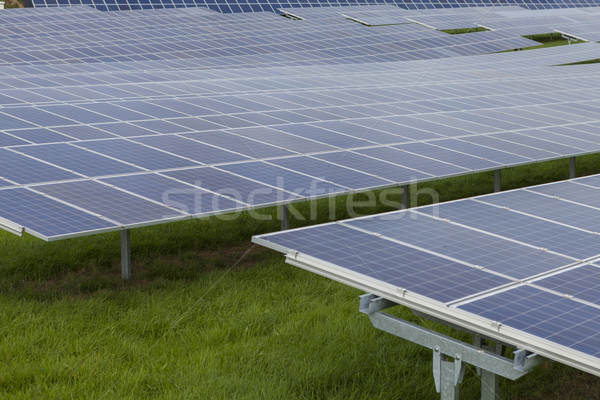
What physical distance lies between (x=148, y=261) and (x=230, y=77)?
8.59 metres

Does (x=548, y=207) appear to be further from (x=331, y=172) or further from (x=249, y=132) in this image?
(x=249, y=132)

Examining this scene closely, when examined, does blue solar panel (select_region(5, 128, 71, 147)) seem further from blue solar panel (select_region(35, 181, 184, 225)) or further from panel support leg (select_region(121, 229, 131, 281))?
panel support leg (select_region(121, 229, 131, 281))

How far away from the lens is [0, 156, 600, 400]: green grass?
6.83 m

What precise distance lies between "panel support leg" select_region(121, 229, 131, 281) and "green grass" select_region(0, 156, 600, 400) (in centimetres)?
14

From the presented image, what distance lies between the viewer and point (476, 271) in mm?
6164

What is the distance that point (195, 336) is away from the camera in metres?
7.92

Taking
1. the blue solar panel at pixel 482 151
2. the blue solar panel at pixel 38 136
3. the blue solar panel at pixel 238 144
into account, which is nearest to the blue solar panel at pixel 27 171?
the blue solar panel at pixel 38 136

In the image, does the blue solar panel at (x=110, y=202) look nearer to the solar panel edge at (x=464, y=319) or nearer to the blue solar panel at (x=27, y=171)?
the blue solar panel at (x=27, y=171)


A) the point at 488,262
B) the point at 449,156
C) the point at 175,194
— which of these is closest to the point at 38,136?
the point at 175,194

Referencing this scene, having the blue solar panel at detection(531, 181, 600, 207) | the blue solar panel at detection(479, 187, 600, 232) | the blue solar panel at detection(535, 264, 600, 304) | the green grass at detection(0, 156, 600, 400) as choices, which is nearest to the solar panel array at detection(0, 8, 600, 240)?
the green grass at detection(0, 156, 600, 400)

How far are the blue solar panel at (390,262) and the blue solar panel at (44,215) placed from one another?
2286mm

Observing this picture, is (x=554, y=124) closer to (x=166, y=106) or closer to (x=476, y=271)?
(x=166, y=106)

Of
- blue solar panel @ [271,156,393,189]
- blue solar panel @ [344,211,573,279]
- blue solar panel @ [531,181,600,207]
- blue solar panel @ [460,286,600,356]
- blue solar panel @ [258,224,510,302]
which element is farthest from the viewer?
blue solar panel @ [271,156,393,189]

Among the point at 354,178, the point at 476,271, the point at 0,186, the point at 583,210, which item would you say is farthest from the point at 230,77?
the point at 476,271
